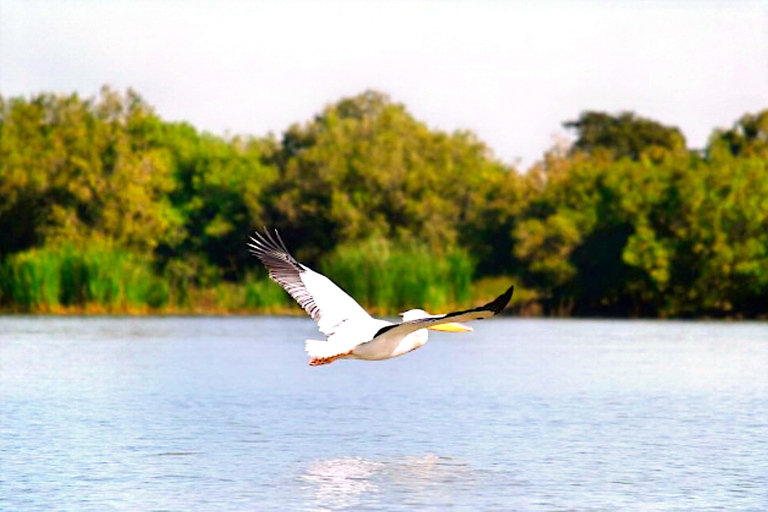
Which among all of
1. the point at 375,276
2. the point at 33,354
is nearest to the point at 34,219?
the point at 375,276

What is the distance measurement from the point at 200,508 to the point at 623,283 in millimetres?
46344

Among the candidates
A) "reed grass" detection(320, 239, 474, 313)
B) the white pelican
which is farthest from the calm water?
"reed grass" detection(320, 239, 474, 313)

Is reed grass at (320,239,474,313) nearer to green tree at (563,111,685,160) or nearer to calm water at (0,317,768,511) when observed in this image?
calm water at (0,317,768,511)

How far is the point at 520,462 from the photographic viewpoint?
1513cm

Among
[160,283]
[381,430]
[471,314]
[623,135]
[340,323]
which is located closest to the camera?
[471,314]

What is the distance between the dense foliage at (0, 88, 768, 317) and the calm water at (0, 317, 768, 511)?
64.4ft

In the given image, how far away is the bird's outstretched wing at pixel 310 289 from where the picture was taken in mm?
14727

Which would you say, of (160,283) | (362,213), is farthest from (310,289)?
(362,213)

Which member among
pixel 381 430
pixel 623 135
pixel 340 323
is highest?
pixel 623 135

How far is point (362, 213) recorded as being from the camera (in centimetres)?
6216

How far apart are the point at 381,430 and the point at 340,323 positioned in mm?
3498

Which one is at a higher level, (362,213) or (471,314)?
(362,213)

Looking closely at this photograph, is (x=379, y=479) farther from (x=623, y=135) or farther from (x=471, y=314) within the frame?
(x=623, y=135)

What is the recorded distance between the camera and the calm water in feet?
43.4
